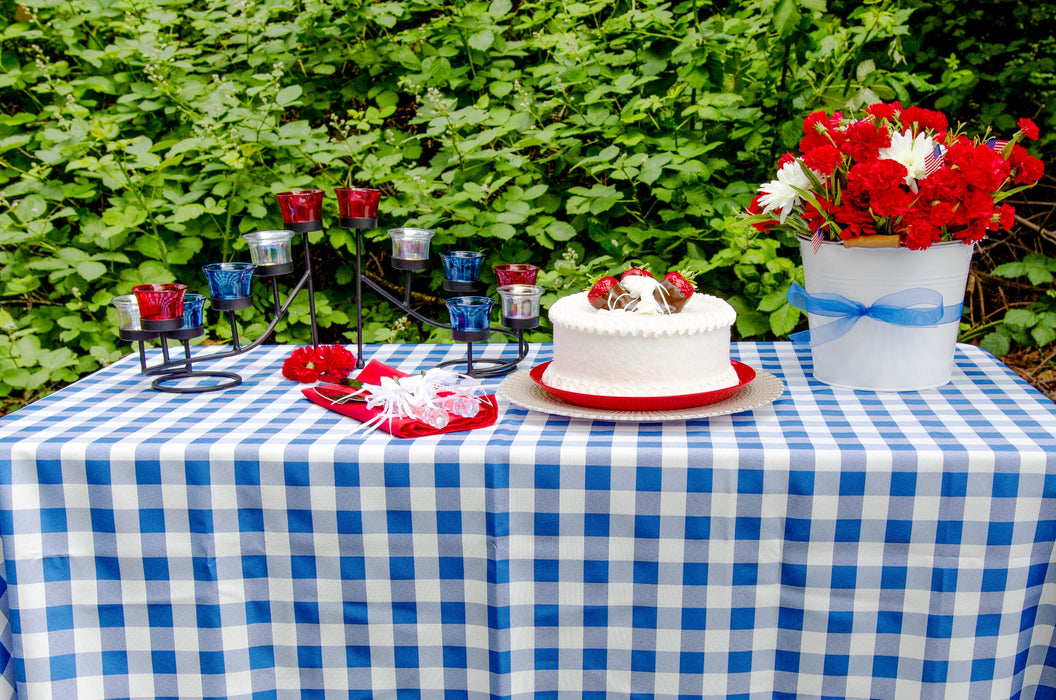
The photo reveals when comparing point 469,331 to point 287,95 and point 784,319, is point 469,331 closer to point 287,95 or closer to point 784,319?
point 784,319

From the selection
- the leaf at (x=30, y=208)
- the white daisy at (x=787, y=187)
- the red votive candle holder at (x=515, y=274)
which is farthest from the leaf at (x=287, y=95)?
the white daisy at (x=787, y=187)

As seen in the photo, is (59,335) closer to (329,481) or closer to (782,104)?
(329,481)

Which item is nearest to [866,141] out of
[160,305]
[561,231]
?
[160,305]

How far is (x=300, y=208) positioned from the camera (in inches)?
55.5

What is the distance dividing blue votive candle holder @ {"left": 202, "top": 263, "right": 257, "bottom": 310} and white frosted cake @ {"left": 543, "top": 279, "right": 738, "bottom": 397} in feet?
1.85

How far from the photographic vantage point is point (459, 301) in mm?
1317

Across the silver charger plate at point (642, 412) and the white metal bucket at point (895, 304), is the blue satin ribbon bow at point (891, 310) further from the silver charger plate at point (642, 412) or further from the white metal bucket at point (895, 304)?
the silver charger plate at point (642, 412)

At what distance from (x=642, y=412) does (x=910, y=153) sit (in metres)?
0.55

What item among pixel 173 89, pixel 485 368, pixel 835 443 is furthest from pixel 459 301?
pixel 173 89

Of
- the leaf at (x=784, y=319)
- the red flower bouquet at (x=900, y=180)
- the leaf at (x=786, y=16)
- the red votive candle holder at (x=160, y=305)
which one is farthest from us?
the leaf at (x=784, y=319)

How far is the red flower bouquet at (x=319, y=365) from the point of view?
1.40 meters

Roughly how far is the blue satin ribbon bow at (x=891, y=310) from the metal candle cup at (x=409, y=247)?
0.68m

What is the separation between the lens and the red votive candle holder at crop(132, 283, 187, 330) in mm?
1271

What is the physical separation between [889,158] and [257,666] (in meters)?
1.16
